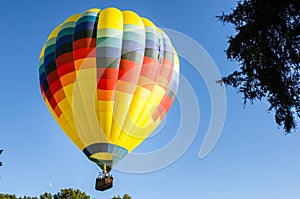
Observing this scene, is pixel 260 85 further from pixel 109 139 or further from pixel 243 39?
pixel 109 139

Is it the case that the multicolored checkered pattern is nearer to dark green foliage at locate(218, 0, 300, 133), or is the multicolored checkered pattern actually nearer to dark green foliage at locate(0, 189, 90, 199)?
dark green foliage at locate(218, 0, 300, 133)

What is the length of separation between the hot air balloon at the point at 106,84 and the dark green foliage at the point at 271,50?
1261cm

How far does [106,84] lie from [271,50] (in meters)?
13.5

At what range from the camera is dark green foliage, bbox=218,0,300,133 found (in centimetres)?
838

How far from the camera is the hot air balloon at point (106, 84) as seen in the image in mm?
21312

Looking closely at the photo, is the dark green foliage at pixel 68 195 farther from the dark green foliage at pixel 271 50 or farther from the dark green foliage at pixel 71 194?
the dark green foliage at pixel 271 50

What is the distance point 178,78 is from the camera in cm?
2500

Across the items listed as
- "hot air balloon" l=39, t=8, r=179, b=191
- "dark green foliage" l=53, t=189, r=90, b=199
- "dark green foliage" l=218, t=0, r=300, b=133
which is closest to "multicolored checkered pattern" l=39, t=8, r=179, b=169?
"hot air balloon" l=39, t=8, r=179, b=191

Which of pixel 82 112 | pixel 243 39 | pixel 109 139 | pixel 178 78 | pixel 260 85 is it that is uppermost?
pixel 178 78

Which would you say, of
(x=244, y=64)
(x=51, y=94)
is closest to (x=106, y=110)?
(x=51, y=94)

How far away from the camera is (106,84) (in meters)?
21.4

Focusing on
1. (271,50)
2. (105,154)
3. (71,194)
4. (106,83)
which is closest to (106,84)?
(106,83)

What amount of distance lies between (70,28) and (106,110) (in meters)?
5.52

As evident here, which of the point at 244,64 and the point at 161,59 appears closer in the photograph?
the point at 244,64
